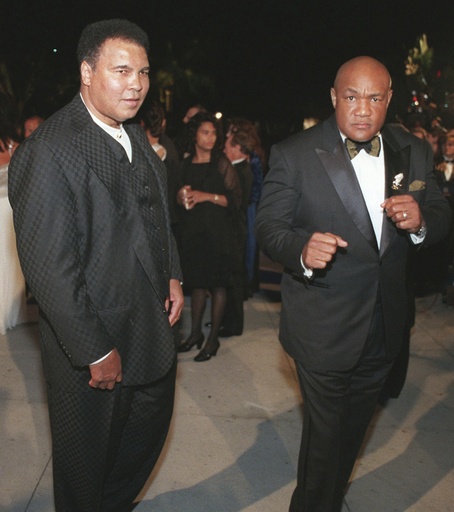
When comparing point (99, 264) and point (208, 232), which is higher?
point (99, 264)

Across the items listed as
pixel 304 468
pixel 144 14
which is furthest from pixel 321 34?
pixel 304 468

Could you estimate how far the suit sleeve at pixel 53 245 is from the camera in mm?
2518

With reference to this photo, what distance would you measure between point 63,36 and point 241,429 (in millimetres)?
18600

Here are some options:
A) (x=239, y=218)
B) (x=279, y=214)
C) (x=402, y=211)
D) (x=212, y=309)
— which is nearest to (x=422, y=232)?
(x=402, y=211)

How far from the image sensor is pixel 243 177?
7359 mm

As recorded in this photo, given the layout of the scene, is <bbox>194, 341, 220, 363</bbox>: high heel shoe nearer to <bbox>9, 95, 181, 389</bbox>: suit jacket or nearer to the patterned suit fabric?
the patterned suit fabric

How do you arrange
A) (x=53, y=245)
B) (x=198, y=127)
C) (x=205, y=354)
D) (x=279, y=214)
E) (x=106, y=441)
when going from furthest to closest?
(x=198, y=127) < (x=205, y=354) < (x=279, y=214) < (x=106, y=441) < (x=53, y=245)

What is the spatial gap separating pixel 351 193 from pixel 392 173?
0.81ft

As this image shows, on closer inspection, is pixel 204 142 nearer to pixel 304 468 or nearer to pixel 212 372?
pixel 212 372

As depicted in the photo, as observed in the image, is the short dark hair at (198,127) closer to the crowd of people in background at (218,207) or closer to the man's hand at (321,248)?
the crowd of people in background at (218,207)

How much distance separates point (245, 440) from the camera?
441 cm

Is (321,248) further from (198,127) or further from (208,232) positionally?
(198,127)

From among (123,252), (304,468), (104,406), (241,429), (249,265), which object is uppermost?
(123,252)

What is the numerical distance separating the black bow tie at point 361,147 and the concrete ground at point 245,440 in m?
1.88
